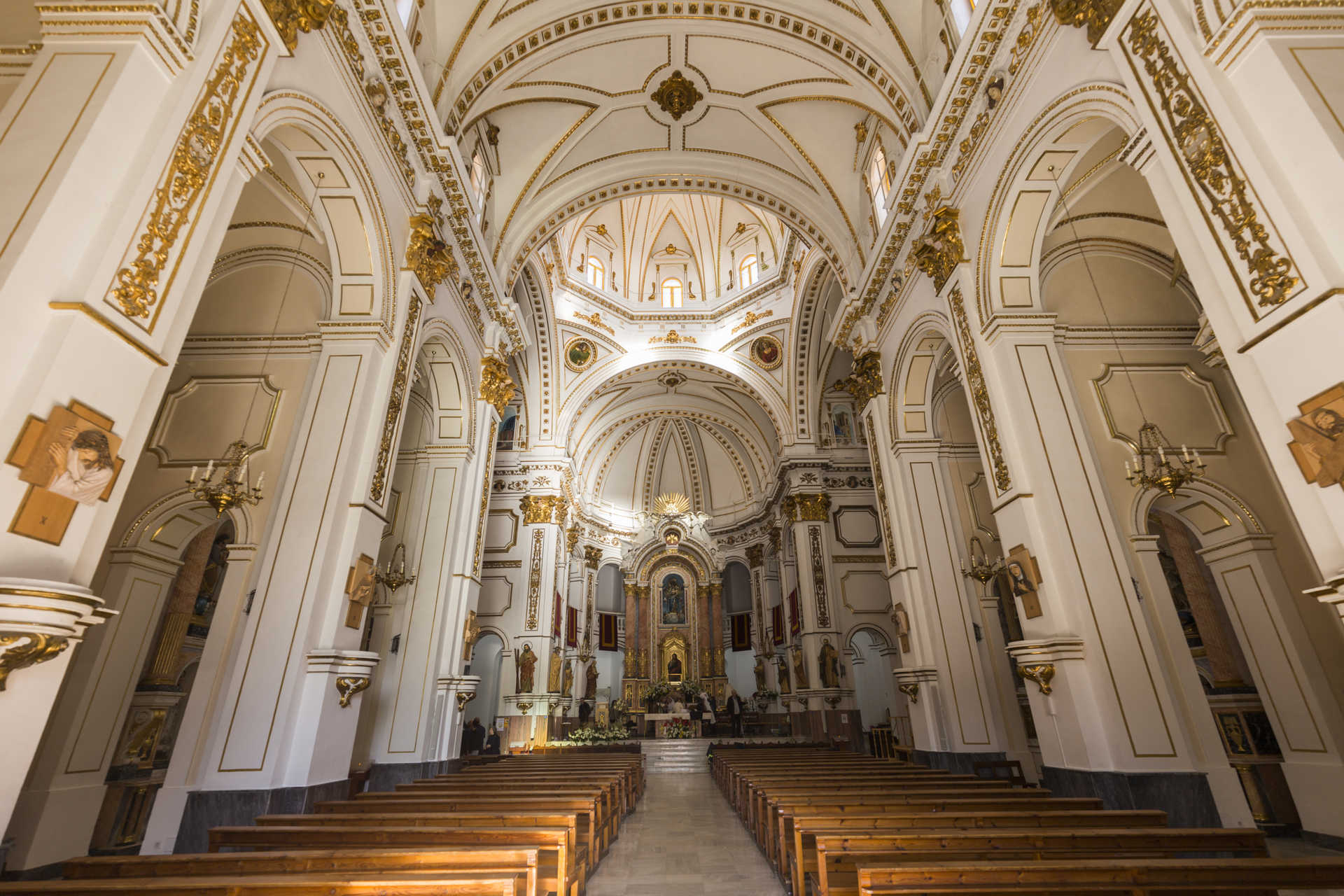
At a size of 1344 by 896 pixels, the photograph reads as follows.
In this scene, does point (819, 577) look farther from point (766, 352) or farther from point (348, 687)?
point (348, 687)

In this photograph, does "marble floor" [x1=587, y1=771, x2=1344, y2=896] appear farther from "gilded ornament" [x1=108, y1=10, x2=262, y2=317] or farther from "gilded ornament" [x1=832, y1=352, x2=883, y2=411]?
"gilded ornament" [x1=832, y1=352, x2=883, y2=411]

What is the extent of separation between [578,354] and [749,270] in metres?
6.47

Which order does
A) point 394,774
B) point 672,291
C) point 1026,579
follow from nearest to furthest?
1. point 1026,579
2. point 394,774
3. point 672,291

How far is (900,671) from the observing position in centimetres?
1011

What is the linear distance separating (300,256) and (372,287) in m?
2.44

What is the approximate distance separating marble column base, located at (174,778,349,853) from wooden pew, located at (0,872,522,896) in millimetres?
3571

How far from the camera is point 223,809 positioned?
18.8ft

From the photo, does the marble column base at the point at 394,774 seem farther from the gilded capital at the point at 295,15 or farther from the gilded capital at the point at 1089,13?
the gilded capital at the point at 1089,13

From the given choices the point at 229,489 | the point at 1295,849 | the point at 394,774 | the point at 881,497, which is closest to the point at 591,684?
the point at 394,774

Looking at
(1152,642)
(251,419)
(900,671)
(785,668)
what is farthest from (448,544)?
(785,668)

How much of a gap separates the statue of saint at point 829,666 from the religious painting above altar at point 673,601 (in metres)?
9.44

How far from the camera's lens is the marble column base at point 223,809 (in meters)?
5.68

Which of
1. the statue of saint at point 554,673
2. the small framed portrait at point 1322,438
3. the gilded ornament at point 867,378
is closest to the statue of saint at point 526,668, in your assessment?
the statue of saint at point 554,673

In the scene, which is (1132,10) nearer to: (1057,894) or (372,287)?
(1057,894)
